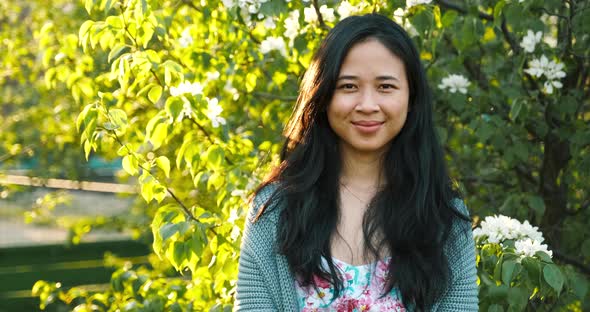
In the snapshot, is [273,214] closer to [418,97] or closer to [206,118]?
[418,97]

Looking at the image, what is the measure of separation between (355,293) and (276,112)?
5.51ft

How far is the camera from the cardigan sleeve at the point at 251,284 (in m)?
1.91

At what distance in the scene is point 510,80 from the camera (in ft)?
10.8

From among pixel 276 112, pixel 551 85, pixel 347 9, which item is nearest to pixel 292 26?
pixel 347 9

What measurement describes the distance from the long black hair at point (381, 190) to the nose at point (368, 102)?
0.07 metres

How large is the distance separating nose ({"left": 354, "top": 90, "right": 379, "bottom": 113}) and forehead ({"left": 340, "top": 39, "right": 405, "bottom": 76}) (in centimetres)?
4

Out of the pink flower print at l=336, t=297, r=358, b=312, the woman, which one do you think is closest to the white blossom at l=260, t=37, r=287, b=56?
the woman

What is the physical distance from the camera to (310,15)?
2.86 meters

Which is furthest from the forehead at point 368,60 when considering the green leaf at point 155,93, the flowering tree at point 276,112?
the green leaf at point 155,93

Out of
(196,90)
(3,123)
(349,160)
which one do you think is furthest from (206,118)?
(3,123)

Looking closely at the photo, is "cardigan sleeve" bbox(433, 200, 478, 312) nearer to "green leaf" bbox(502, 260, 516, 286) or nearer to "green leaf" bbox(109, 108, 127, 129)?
"green leaf" bbox(502, 260, 516, 286)

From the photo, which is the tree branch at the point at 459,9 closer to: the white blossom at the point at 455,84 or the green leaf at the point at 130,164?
the white blossom at the point at 455,84

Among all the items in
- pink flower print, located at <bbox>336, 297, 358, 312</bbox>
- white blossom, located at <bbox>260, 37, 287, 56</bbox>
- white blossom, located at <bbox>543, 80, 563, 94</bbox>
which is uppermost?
white blossom, located at <bbox>260, 37, 287, 56</bbox>

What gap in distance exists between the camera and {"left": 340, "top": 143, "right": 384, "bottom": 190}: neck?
2.05 m
